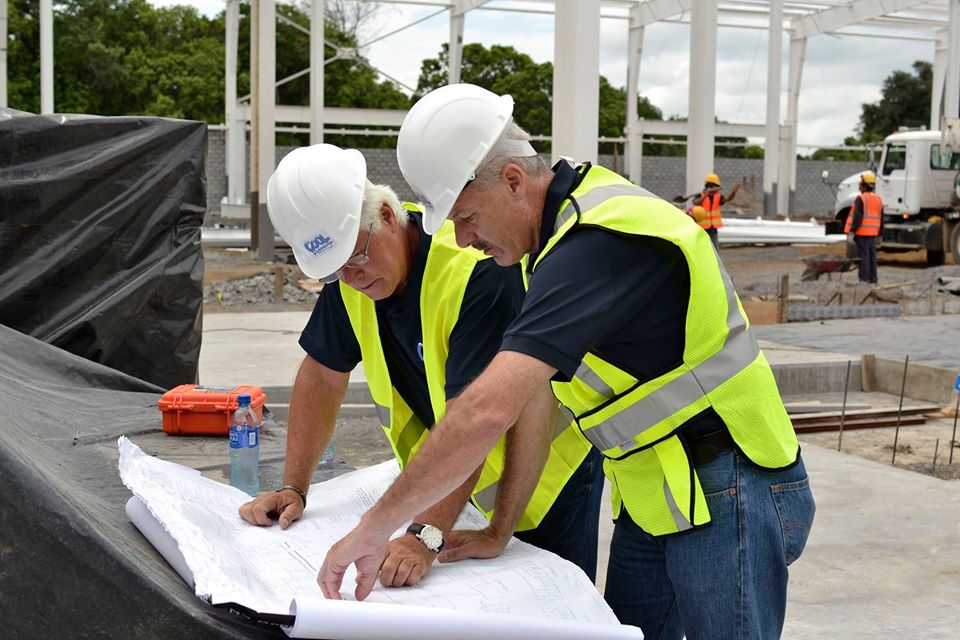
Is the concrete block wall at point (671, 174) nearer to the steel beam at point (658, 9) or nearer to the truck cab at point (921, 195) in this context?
the steel beam at point (658, 9)

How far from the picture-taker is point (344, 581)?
221 cm

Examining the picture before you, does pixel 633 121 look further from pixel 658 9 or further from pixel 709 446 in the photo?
pixel 709 446

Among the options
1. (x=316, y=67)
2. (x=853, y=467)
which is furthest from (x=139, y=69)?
(x=853, y=467)

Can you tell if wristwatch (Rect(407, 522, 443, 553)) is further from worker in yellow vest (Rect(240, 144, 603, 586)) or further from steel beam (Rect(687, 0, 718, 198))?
steel beam (Rect(687, 0, 718, 198))

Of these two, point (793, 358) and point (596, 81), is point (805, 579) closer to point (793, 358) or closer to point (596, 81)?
point (793, 358)

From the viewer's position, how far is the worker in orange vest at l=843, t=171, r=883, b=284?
677 inches

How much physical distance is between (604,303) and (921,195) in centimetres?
2233

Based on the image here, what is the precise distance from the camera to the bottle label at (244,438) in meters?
3.42

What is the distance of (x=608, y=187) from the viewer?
6.97 ft

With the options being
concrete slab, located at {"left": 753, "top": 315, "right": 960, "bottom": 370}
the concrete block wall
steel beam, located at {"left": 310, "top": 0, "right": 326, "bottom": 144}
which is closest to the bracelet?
concrete slab, located at {"left": 753, "top": 315, "right": 960, "bottom": 370}

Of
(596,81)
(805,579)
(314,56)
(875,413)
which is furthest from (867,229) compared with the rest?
(805,579)

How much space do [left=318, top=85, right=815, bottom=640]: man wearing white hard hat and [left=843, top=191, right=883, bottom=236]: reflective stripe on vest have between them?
15.9 metres

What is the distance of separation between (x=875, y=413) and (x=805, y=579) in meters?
4.00

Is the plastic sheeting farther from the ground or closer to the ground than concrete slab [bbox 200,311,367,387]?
farther from the ground
